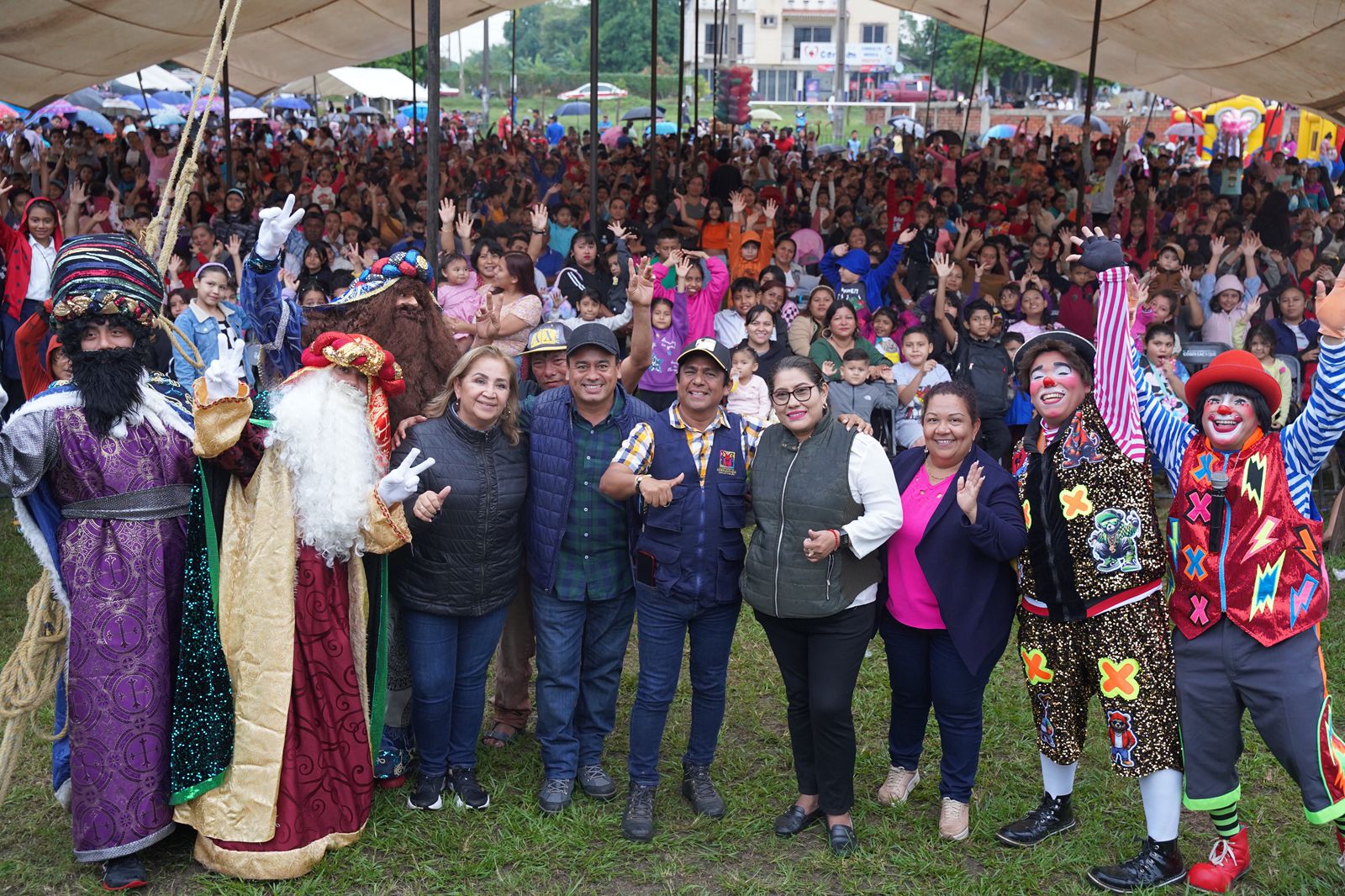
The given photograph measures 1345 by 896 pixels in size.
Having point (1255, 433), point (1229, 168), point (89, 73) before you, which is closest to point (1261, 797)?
point (1255, 433)

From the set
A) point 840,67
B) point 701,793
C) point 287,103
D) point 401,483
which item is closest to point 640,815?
point 701,793

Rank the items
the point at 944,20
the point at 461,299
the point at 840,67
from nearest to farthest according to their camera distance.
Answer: the point at 461,299 < the point at 944,20 < the point at 840,67

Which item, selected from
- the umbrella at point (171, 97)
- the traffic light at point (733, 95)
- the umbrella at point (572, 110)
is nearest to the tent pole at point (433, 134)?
the traffic light at point (733, 95)

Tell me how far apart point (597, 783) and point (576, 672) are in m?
0.43

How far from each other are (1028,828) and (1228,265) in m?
7.54

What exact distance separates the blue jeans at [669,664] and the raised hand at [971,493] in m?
0.83

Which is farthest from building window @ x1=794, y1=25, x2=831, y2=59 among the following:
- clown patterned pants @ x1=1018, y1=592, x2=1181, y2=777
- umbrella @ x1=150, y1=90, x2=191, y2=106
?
clown patterned pants @ x1=1018, y1=592, x2=1181, y2=777

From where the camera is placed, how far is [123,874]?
3717 mm

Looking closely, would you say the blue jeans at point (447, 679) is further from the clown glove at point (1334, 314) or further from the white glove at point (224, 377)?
the clown glove at point (1334, 314)

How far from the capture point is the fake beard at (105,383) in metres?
3.66

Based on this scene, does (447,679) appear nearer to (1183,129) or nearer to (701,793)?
(701,793)

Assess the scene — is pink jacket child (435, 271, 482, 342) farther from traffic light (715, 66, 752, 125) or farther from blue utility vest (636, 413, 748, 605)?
traffic light (715, 66, 752, 125)

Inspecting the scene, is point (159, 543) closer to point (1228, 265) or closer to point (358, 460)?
point (358, 460)

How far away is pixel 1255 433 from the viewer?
3629 mm
